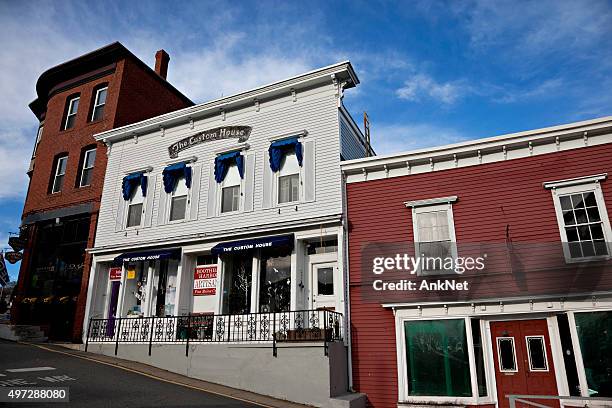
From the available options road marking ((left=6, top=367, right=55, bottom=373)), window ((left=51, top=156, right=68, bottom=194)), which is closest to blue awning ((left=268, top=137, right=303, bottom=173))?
road marking ((left=6, top=367, right=55, bottom=373))

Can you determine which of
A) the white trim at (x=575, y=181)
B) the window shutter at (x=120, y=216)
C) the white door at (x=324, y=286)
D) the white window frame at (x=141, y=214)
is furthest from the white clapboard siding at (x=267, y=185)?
the white trim at (x=575, y=181)

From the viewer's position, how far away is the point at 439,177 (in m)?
13.2

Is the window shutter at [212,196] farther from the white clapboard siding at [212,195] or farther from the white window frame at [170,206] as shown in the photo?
the white window frame at [170,206]

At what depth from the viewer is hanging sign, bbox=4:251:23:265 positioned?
72.1 feet

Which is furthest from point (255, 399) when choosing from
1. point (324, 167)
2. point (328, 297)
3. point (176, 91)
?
point (176, 91)

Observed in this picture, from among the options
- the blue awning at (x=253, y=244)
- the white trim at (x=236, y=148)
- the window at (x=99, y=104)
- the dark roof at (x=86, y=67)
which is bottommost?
the blue awning at (x=253, y=244)

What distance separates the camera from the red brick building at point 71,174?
63.9 feet

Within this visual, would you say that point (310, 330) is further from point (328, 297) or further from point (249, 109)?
point (249, 109)

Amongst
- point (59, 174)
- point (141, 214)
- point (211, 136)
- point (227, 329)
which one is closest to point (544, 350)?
point (227, 329)

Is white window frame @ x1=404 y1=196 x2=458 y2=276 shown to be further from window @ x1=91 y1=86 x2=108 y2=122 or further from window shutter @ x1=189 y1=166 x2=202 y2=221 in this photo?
window @ x1=91 y1=86 x2=108 y2=122

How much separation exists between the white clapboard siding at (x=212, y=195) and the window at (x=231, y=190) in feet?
0.98

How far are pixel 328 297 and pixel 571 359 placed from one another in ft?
Result: 21.3

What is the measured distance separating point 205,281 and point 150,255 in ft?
8.23

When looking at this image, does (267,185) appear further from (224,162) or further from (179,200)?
(179,200)
